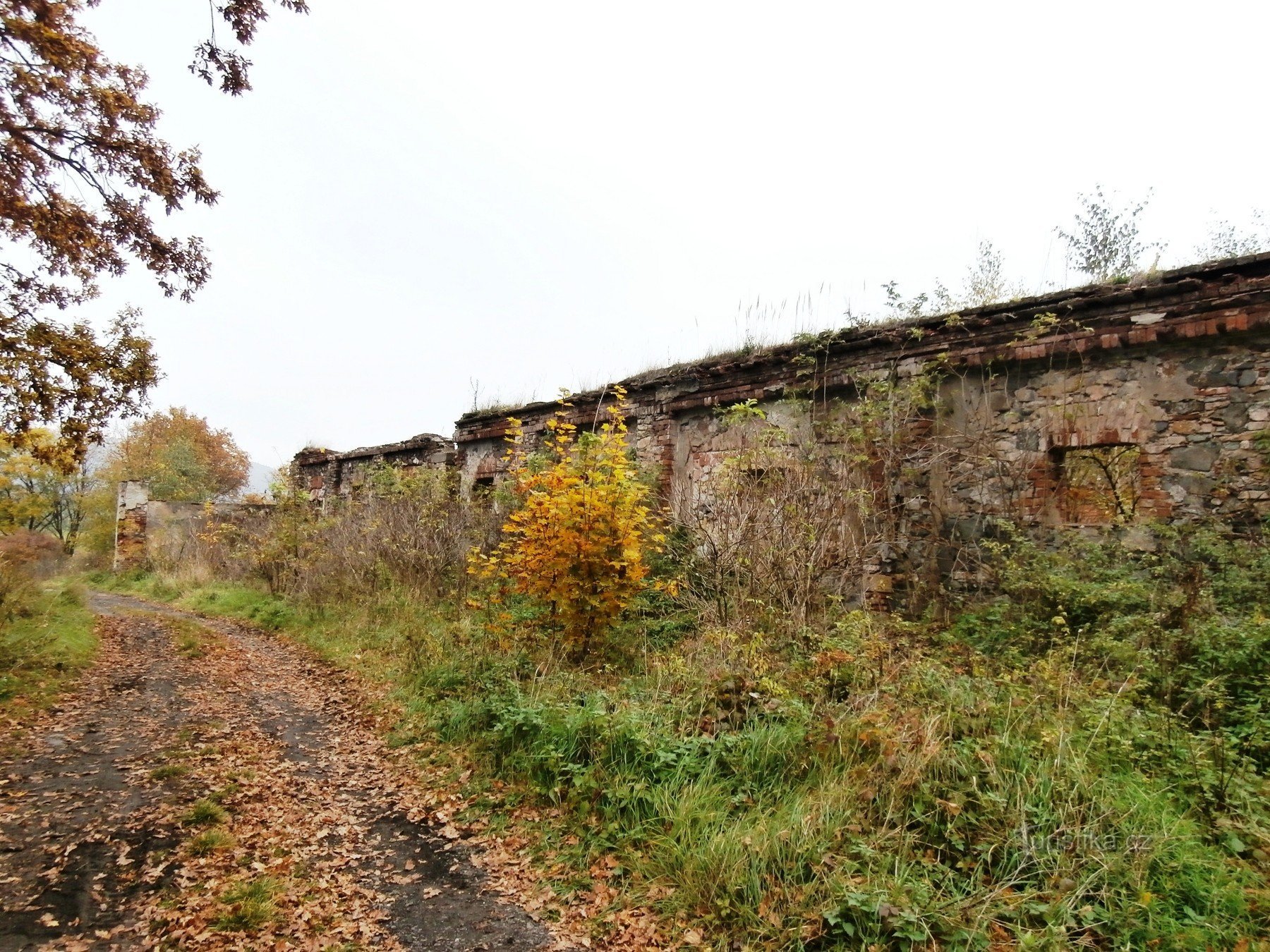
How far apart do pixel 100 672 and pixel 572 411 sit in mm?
7461

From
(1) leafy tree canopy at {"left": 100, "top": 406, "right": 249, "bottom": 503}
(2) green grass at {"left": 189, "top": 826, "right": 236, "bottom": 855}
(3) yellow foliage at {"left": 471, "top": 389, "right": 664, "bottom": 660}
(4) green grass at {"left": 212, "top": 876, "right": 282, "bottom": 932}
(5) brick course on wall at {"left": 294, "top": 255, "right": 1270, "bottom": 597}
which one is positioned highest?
(1) leafy tree canopy at {"left": 100, "top": 406, "right": 249, "bottom": 503}

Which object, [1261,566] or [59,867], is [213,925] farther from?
[1261,566]

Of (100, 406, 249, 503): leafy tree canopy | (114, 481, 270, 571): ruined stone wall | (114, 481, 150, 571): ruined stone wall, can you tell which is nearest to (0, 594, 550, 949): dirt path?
(114, 481, 270, 571): ruined stone wall

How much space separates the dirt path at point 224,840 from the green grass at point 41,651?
0.33 m

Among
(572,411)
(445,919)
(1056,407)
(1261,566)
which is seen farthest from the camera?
(572,411)

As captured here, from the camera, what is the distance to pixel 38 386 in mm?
5422

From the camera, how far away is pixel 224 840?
3.72m

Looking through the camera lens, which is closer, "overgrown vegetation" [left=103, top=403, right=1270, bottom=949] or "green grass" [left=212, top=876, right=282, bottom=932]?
"overgrown vegetation" [left=103, top=403, right=1270, bottom=949]

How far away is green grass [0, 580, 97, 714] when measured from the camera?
5852mm

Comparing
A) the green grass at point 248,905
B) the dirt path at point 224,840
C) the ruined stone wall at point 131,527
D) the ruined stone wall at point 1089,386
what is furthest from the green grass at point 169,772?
the ruined stone wall at point 131,527

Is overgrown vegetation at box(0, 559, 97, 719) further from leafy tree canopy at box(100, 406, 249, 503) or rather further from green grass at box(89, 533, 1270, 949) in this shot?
leafy tree canopy at box(100, 406, 249, 503)

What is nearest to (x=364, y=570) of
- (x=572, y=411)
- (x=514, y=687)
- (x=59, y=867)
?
(x=572, y=411)

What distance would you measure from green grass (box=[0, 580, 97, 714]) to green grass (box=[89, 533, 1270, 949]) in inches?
137

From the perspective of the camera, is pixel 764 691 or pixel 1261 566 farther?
pixel 1261 566
